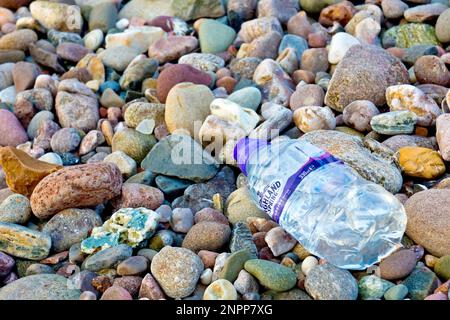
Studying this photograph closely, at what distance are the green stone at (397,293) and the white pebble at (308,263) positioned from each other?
0.28 m

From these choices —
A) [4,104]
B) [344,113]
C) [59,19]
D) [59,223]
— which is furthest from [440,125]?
[59,19]

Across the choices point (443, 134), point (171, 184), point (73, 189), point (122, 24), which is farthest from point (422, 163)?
point (122, 24)

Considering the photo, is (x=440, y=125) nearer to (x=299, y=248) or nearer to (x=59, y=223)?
(x=299, y=248)

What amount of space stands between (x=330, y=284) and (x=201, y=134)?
1284mm

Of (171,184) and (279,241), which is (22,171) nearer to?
(171,184)

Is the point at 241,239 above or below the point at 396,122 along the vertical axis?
below

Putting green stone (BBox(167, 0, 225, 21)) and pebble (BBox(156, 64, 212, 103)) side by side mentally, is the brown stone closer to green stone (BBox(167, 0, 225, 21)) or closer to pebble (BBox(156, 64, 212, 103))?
pebble (BBox(156, 64, 212, 103))

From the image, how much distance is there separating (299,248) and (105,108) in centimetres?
174

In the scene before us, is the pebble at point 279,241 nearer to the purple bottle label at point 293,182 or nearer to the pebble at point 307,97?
the purple bottle label at point 293,182

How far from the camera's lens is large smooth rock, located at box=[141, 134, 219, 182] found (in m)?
2.98

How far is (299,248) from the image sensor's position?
7.95ft

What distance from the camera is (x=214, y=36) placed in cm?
414

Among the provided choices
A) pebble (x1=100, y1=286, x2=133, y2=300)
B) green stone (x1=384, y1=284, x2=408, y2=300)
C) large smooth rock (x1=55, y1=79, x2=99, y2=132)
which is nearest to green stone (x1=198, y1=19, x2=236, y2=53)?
large smooth rock (x1=55, y1=79, x2=99, y2=132)

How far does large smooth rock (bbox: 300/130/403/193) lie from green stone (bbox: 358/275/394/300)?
56 centimetres
